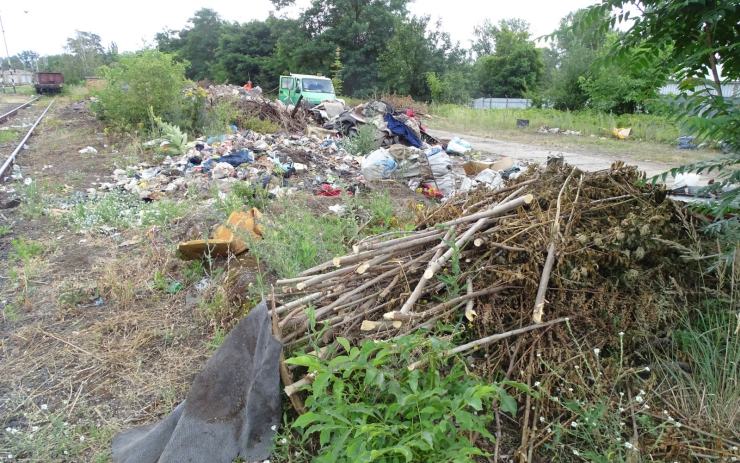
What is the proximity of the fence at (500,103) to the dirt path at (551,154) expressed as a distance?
14184 millimetres

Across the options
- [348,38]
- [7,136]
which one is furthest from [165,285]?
[348,38]

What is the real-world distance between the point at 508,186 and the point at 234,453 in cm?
226

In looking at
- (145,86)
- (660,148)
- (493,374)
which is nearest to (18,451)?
(493,374)

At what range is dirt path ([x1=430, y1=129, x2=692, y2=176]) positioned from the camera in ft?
34.2

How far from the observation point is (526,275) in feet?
8.30

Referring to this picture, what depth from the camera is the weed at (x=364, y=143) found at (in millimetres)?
10586

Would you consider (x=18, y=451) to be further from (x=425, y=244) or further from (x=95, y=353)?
(x=425, y=244)

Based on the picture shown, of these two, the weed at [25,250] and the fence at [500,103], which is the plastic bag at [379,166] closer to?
the weed at [25,250]

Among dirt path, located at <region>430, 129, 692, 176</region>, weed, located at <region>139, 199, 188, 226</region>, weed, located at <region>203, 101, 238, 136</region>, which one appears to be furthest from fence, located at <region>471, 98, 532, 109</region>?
weed, located at <region>139, 199, 188, 226</region>

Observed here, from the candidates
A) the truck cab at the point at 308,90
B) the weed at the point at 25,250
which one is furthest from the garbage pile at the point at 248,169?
the truck cab at the point at 308,90

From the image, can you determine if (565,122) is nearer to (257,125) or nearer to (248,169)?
(257,125)

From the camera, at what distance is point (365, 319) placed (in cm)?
263

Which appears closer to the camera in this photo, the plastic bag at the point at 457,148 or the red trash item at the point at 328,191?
the red trash item at the point at 328,191

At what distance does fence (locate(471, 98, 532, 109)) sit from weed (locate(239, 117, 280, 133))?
20.5m
